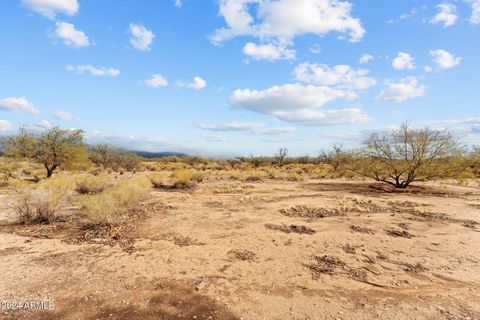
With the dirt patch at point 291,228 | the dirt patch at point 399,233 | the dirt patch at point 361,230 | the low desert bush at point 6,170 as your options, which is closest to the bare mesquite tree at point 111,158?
the low desert bush at point 6,170

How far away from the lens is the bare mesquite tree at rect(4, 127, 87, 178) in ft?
71.5

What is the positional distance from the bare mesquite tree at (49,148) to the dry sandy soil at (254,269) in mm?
12686

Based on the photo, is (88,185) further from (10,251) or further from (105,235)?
(10,251)

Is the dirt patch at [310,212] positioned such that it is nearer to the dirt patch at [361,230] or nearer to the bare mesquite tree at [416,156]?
the dirt patch at [361,230]

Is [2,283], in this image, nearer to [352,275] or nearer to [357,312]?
[357,312]

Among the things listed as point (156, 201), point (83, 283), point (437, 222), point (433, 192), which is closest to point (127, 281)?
point (83, 283)

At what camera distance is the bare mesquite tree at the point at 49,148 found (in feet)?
71.5

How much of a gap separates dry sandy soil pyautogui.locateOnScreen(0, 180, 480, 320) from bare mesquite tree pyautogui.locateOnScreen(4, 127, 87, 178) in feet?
41.6

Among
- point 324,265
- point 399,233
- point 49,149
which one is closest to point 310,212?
point 399,233

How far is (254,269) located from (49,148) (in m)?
21.4

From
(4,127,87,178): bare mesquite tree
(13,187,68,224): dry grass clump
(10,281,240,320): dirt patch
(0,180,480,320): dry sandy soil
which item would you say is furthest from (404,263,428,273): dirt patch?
(4,127,87,178): bare mesquite tree

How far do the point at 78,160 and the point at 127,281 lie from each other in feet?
65.6

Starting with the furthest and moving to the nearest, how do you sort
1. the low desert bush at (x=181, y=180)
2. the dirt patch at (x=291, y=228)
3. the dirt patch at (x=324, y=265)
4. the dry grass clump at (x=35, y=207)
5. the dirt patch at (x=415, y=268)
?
the low desert bush at (x=181, y=180), the dry grass clump at (x=35, y=207), the dirt patch at (x=291, y=228), the dirt patch at (x=415, y=268), the dirt patch at (x=324, y=265)

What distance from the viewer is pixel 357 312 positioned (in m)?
4.73
